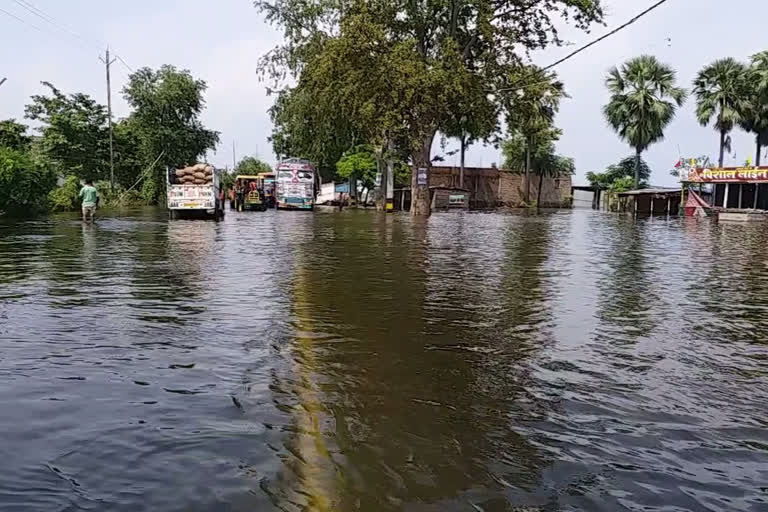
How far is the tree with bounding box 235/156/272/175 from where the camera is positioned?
3606 inches

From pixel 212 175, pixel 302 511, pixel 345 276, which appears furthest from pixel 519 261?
pixel 212 175

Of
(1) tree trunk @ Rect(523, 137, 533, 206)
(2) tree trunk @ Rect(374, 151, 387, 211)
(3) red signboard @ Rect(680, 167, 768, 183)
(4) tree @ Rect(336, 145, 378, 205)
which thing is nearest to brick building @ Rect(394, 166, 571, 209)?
(1) tree trunk @ Rect(523, 137, 533, 206)

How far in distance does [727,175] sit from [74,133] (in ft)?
149

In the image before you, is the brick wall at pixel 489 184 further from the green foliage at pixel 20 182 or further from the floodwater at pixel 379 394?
the floodwater at pixel 379 394

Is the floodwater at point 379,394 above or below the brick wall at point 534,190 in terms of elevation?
below

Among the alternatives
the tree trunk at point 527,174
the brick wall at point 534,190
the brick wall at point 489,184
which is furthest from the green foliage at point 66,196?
the tree trunk at point 527,174

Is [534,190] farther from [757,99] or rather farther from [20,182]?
[20,182]

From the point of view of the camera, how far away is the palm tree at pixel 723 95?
1905 inches

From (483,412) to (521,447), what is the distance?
642 millimetres

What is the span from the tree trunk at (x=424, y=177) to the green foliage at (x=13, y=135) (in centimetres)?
2380

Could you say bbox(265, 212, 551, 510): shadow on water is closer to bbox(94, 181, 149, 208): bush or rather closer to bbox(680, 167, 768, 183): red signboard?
bbox(680, 167, 768, 183): red signboard

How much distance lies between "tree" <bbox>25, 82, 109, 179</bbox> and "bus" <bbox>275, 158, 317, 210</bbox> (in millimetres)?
17675

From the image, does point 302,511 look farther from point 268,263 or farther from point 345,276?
point 268,263

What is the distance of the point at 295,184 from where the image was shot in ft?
146
